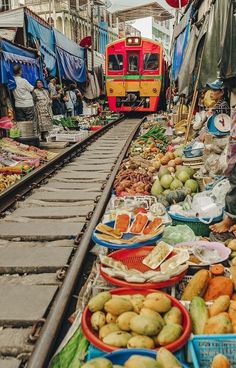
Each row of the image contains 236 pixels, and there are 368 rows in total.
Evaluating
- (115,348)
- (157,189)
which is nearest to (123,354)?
(115,348)

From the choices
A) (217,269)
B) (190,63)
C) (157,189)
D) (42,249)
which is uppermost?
(190,63)

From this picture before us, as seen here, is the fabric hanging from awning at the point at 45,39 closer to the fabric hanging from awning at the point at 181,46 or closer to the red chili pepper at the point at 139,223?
the fabric hanging from awning at the point at 181,46

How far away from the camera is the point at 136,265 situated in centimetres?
374

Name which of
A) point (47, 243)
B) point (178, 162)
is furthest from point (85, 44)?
point (47, 243)

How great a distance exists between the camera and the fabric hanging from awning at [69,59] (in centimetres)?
1912

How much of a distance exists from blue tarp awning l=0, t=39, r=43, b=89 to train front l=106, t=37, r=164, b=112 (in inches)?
256

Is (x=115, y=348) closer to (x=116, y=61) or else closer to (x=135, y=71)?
(x=135, y=71)

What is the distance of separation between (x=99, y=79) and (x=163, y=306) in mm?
29471

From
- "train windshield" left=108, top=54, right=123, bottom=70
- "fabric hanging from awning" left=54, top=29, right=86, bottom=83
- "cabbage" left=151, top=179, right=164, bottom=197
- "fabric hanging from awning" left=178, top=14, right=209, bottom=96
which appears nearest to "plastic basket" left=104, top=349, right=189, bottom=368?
"cabbage" left=151, top=179, right=164, bottom=197

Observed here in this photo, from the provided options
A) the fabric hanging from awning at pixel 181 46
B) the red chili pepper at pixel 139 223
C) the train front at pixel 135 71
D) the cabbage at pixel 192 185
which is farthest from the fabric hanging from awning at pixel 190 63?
the train front at pixel 135 71

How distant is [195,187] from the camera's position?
6.58m

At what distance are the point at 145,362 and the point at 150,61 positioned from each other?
65.8 feet

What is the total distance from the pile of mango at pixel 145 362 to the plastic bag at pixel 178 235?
221cm

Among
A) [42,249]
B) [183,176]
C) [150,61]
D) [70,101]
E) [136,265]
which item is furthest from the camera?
[150,61]
